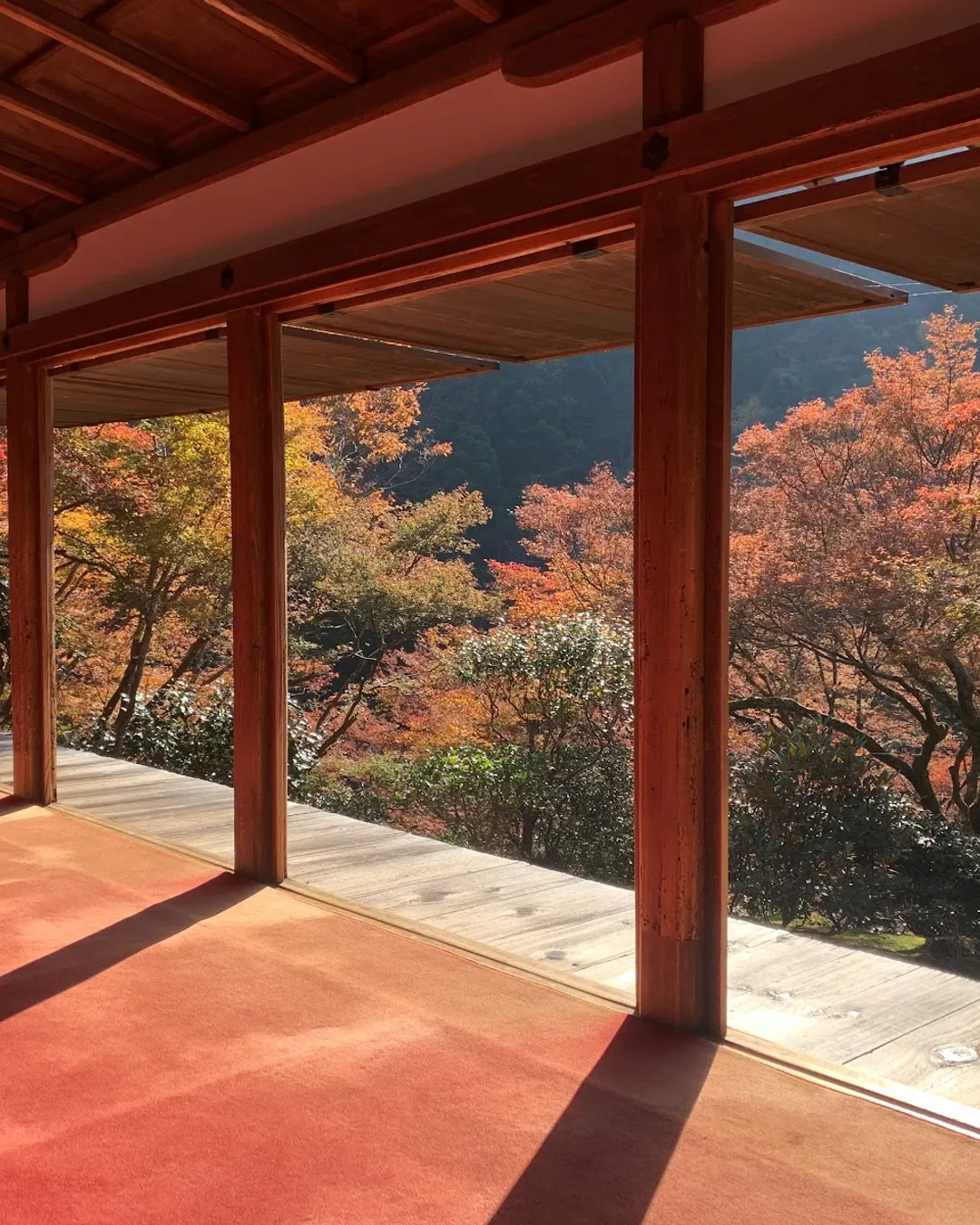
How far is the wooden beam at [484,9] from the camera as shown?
2.66 metres

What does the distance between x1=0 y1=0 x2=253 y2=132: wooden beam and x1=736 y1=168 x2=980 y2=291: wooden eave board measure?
1775 millimetres

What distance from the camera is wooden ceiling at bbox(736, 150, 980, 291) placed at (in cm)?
225

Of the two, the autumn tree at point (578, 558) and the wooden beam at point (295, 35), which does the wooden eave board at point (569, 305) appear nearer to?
the wooden beam at point (295, 35)

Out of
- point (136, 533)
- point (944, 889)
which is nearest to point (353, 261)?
point (944, 889)

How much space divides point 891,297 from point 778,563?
5594 millimetres

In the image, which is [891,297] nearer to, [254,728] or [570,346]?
[570,346]

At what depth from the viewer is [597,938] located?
3.25m

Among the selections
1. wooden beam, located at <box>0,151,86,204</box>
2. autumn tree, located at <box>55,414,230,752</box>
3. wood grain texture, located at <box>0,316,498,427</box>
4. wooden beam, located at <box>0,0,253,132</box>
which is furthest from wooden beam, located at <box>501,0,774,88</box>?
autumn tree, located at <box>55,414,230,752</box>

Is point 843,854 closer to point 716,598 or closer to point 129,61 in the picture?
point 716,598

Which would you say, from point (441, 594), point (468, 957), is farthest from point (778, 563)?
point (468, 957)

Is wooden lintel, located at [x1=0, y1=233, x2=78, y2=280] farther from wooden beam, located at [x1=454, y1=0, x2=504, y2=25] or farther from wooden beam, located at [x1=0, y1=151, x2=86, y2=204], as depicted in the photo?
wooden beam, located at [x1=454, y1=0, x2=504, y2=25]

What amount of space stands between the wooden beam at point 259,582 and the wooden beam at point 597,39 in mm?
1309

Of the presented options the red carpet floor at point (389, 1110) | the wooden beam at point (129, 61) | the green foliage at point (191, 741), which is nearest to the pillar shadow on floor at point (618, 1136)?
the red carpet floor at point (389, 1110)

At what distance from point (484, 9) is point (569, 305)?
1.18 m
